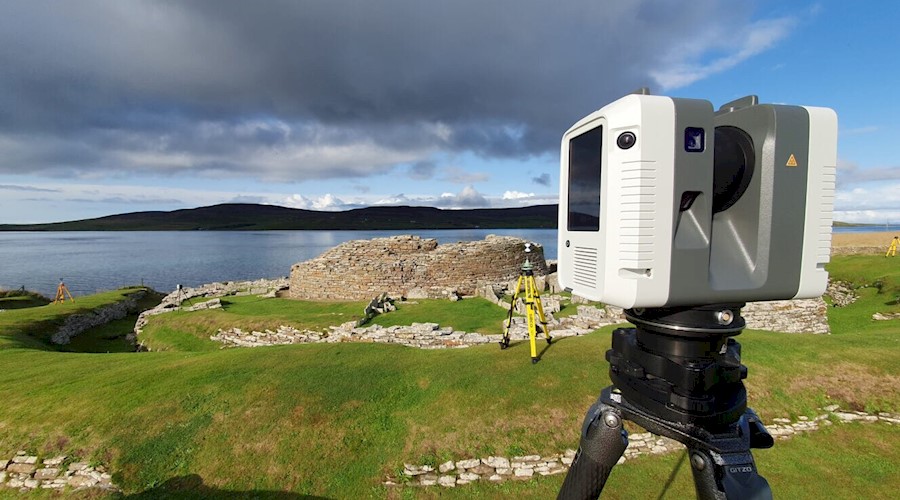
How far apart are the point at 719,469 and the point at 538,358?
7021mm

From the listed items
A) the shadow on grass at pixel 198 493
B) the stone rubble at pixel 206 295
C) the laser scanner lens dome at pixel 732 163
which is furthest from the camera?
the stone rubble at pixel 206 295

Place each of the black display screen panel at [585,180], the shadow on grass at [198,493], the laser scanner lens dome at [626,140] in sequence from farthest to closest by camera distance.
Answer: the shadow on grass at [198,493] < the black display screen panel at [585,180] < the laser scanner lens dome at [626,140]

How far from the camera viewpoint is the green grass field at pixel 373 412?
5992 mm

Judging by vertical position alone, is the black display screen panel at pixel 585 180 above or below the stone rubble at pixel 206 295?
above

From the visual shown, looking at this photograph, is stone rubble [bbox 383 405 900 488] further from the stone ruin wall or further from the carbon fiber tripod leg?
the stone ruin wall

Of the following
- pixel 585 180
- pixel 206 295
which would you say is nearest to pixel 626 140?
pixel 585 180

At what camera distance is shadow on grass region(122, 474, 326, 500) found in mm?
5781

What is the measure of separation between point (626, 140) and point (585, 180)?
1.29 ft

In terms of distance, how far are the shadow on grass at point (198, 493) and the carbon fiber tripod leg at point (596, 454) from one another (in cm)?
503

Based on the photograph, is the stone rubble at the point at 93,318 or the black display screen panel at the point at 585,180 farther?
the stone rubble at the point at 93,318

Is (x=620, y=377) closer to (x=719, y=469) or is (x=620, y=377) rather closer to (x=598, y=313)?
(x=719, y=469)

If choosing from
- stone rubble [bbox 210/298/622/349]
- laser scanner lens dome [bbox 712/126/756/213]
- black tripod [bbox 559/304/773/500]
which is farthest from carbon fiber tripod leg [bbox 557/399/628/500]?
stone rubble [bbox 210/298/622/349]

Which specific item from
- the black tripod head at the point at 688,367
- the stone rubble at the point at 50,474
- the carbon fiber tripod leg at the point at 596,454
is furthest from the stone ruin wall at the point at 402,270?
the black tripod head at the point at 688,367

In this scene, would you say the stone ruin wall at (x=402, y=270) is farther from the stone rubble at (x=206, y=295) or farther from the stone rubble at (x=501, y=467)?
the stone rubble at (x=501, y=467)
